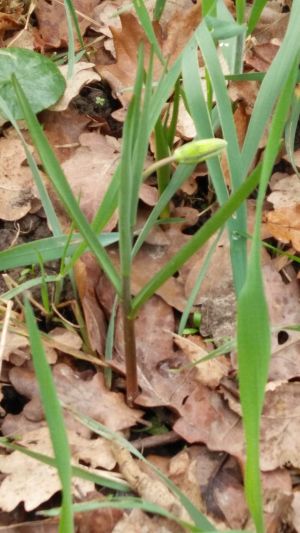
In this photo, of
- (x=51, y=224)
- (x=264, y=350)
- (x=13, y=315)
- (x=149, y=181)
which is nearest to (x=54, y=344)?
(x=13, y=315)

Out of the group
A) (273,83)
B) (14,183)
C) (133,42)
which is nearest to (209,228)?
(273,83)

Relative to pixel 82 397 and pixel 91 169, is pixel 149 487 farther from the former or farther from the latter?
pixel 91 169

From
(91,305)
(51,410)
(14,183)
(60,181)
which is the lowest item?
(91,305)

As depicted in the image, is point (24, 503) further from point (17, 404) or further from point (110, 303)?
point (110, 303)

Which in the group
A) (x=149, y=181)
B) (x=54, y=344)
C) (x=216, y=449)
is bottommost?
(x=216, y=449)

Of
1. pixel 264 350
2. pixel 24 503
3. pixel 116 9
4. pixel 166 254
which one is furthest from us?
pixel 116 9

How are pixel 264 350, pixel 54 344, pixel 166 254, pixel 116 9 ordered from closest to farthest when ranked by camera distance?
pixel 264 350 → pixel 54 344 → pixel 166 254 → pixel 116 9

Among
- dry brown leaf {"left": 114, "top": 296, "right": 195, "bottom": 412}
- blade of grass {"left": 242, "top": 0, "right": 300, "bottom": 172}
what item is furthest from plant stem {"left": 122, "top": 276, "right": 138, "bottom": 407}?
blade of grass {"left": 242, "top": 0, "right": 300, "bottom": 172}
